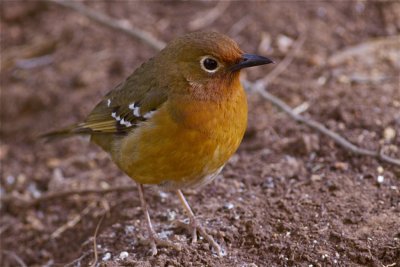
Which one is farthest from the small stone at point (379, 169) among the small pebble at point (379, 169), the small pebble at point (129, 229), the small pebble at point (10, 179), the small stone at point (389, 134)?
the small pebble at point (10, 179)

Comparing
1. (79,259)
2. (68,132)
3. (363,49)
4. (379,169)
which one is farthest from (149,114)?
(363,49)

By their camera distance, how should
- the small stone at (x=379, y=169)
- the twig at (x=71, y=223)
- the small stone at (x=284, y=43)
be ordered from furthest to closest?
the small stone at (x=284, y=43), the twig at (x=71, y=223), the small stone at (x=379, y=169)

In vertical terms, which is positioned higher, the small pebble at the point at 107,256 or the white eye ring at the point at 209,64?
the white eye ring at the point at 209,64

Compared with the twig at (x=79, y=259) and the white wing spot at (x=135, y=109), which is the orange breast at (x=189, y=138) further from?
the twig at (x=79, y=259)

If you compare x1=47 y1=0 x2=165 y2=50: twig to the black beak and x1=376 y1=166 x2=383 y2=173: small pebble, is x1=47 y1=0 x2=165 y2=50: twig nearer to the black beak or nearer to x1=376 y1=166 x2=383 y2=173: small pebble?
the black beak

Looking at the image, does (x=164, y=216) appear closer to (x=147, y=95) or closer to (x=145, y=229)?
(x=145, y=229)

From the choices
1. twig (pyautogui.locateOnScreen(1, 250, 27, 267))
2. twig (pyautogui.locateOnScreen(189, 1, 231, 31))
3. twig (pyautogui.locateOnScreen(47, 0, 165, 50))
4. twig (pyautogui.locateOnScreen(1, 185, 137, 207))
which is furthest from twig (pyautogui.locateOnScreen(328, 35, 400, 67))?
twig (pyautogui.locateOnScreen(1, 250, 27, 267))

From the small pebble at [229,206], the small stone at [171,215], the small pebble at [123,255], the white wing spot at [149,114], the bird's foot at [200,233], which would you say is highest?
the white wing spot at [149,114]
